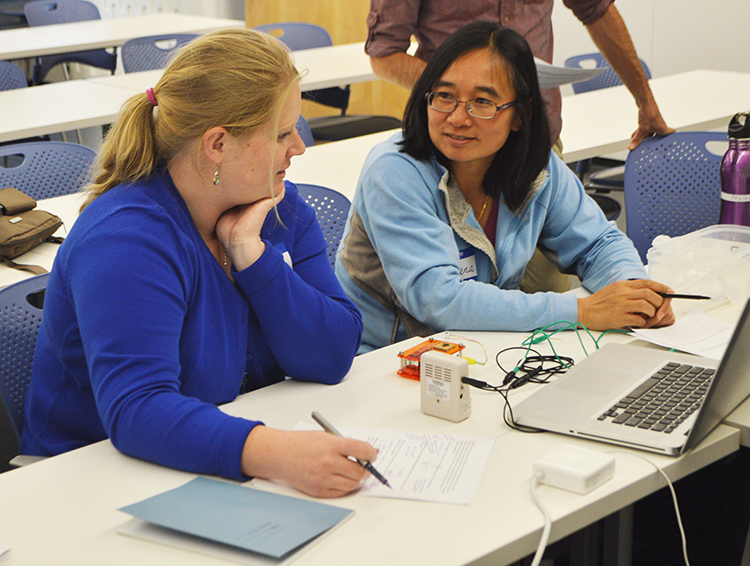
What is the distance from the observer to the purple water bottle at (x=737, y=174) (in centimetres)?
195

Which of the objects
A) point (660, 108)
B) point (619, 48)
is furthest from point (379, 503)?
point (660, 108)

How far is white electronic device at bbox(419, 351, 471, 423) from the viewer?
48.0 inches

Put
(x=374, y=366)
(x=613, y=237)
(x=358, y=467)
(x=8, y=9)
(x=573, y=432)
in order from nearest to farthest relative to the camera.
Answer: (x=358, y=467)
(x=573, y=432)
(x=374, y=366)
(x=613, y=237)
(x=8, y=9)

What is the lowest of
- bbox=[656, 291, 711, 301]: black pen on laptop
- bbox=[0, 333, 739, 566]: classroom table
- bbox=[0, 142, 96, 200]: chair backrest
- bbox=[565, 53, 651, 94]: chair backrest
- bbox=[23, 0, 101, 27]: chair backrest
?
bbox=[0, 333, 739, 566]: classroom table

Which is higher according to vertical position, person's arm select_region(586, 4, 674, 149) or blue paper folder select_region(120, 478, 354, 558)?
person's arm select_region(586, 4, 674, 149)

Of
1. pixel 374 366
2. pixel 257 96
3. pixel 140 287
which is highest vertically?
pixel 257 96

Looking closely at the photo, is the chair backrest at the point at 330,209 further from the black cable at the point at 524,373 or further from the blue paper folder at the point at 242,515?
the blue paper folder at the point at 242,515

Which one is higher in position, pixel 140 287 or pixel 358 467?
pixel 140 287

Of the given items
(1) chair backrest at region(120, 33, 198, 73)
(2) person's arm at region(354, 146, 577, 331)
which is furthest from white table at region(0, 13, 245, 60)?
(2) person's arm at region(354, 146, 577, 331)

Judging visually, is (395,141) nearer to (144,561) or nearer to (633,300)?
(633,300)

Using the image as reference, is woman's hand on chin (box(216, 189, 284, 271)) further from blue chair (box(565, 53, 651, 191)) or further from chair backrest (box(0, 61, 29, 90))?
chair backrest (box(0, 61, 29, 90))

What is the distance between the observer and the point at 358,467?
1.05 meters

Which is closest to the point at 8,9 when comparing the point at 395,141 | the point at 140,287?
the point at 395,141

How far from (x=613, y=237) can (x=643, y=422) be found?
82 centimetres
